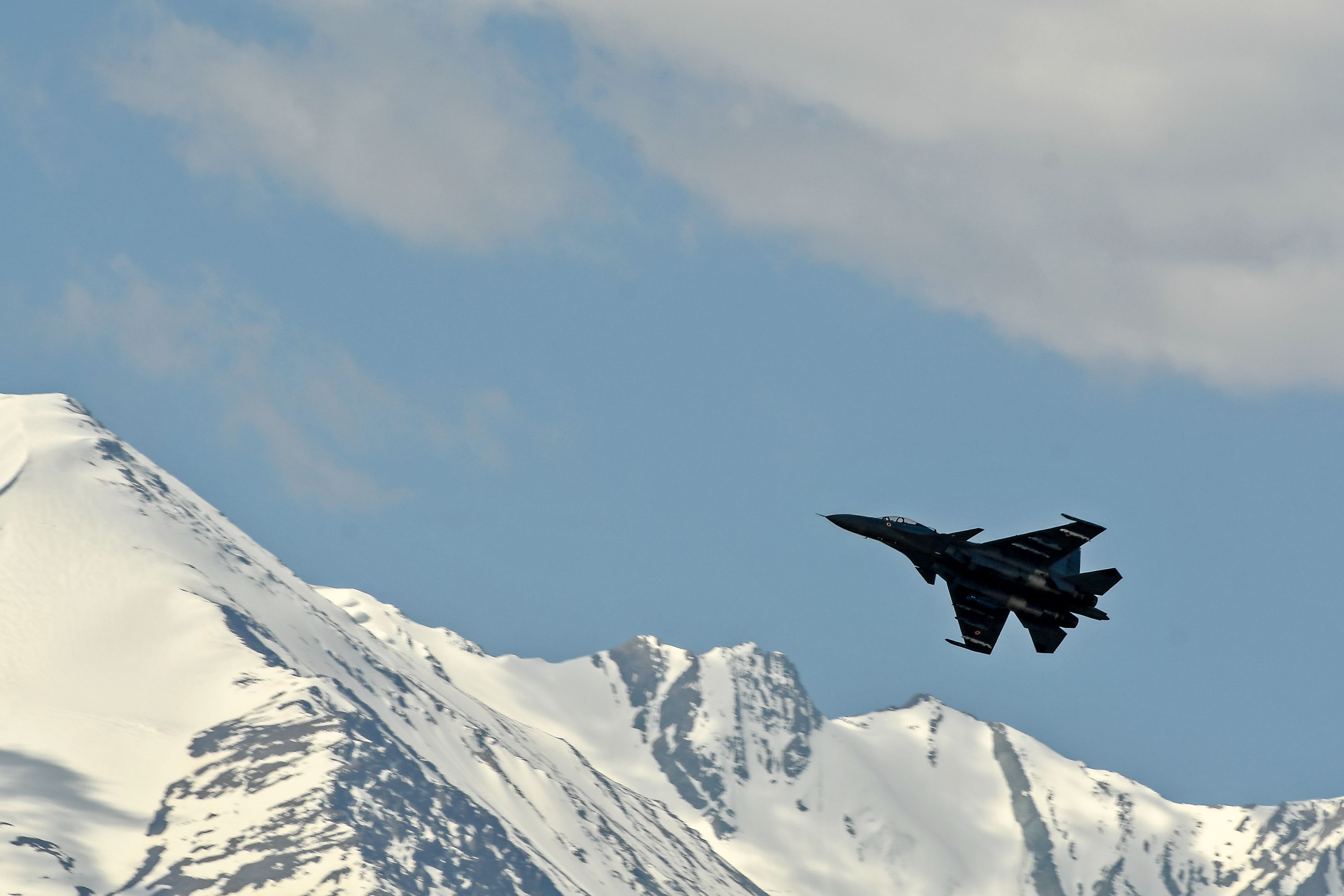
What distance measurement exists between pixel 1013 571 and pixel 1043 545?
2367mm

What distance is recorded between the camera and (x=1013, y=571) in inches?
4227

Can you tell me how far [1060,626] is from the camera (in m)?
108

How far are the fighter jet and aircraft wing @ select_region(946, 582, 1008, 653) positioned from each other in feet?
0.57

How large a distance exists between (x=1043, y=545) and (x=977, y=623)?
8.87 m

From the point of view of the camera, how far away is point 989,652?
370ft

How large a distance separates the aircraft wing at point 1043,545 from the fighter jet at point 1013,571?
36mm

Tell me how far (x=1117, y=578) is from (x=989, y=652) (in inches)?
439

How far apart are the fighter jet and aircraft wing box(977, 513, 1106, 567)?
0.12 feet

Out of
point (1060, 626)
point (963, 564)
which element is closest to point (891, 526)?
point (963, 564)

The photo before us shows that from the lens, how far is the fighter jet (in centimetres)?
10588

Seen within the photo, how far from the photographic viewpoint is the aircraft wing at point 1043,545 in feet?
347

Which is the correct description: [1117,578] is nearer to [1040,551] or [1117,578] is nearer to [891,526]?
[1040,551]

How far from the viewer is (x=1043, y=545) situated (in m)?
107

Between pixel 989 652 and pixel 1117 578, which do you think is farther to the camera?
pixel 989 652
